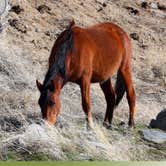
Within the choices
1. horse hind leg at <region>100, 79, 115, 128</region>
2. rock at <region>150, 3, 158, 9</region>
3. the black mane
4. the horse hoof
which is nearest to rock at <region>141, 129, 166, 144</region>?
the horse hoof

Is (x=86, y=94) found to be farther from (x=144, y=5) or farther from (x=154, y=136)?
(x=144, y=5)

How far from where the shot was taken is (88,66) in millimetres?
12086

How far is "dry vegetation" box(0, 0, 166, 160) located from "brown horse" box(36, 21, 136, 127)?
35 cm

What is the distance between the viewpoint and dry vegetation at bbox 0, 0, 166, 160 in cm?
1095

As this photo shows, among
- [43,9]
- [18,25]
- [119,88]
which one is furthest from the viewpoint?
[43,9]

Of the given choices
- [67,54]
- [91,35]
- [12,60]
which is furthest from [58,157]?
[12,60]

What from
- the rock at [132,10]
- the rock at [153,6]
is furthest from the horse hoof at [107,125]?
the rock at [153,6]

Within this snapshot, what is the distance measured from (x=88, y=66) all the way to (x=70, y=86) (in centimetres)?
294

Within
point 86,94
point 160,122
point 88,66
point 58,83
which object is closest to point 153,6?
point 160,122

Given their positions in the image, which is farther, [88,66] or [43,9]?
[43,9]

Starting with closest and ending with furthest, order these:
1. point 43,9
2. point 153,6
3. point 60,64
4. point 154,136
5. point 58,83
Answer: point 58,83
point 60,64
point 154,136
point 43,9
point 153,6

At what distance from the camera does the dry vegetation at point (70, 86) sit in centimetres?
1095

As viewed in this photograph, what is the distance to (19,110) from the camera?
42.3 ft

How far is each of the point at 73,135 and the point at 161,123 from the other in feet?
8.16
